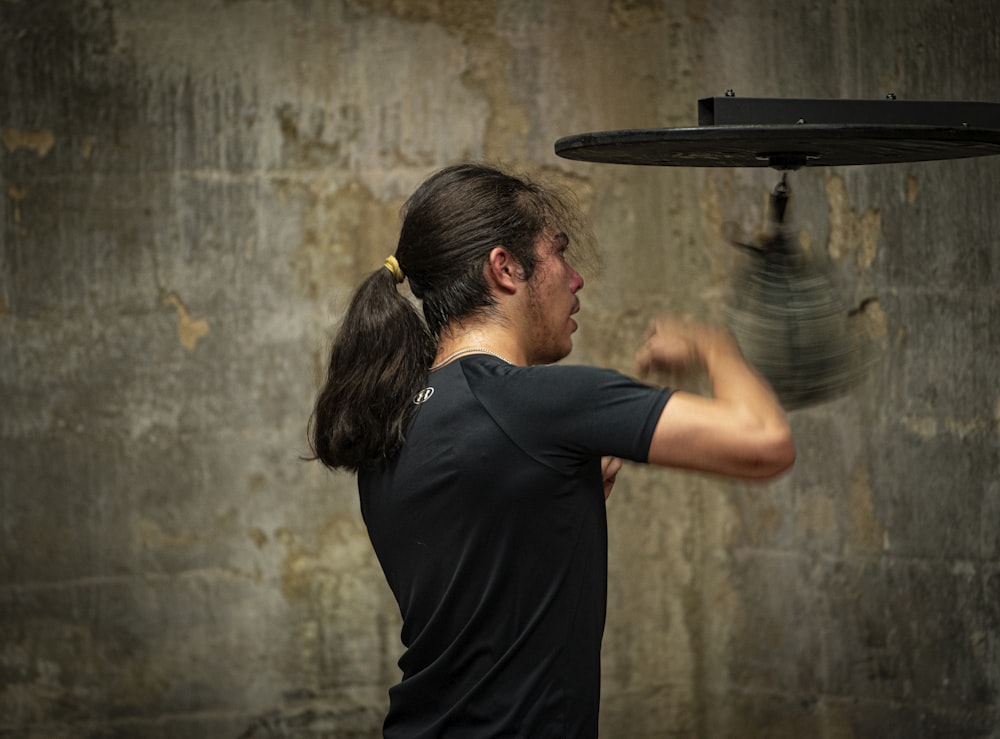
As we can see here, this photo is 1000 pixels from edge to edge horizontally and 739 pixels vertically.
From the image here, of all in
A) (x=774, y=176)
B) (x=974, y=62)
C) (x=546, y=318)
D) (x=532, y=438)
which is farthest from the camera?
(x=774, y=176)

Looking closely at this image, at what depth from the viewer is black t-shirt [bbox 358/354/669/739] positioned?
5.73 ft

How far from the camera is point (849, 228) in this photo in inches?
158

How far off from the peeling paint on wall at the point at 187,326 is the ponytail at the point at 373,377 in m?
2.20

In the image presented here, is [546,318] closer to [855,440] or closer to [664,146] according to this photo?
[664,146]

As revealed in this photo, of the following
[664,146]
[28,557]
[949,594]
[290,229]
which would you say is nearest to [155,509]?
[28,557]

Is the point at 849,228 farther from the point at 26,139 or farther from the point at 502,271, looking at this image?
the point at 26,139

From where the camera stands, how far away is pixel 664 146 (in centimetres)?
181

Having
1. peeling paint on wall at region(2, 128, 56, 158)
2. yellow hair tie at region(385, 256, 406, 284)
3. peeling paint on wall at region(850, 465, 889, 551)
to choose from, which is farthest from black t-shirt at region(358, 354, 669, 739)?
peeling paint on wall at region(2, 128, 56, 158)

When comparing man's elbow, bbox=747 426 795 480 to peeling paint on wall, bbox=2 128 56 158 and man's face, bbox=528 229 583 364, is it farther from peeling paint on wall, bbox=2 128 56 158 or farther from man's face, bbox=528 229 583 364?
peeling paint on wall, bbox=2 128 56 158

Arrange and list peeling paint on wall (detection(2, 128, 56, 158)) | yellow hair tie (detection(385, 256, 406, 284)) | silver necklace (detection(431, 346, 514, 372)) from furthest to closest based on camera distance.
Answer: peeling paint on wall (detection(2, 128, 56, 158)) < yellow hair tie (detection(385, 256, 406, 284)) < silver necklace (detection(431, 346, 514, 372))

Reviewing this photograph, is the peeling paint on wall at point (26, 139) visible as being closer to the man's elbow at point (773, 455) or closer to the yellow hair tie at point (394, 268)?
the yellow hair tie at point (394, 268)

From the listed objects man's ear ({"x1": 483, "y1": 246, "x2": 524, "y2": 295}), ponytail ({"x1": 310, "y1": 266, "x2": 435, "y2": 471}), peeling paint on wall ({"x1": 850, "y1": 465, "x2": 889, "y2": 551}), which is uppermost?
man's ear ({"x1": 483, "y1": 246, "x2": 524, "y2": 295})

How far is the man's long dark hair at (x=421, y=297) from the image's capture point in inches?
76.7

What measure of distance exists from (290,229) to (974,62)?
2.24 meters
